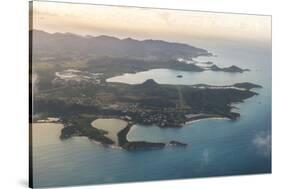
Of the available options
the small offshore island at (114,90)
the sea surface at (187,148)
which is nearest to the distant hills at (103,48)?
the small offshore island at (114,90)

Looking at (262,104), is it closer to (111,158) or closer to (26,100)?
(111,158)

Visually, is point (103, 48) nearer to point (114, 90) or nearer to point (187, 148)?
point (114, 90)

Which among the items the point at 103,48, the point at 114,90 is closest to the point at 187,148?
the point at 114,90

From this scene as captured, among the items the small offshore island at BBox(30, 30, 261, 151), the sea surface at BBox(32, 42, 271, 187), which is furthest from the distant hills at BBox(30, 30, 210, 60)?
the sea surface at BBox(32, 42, 271, 187)

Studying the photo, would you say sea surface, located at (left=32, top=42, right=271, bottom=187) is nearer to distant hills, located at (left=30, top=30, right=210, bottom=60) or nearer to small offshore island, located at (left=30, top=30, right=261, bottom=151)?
small offshore island, located at (left=30, top=30, right=261, bottom=151)

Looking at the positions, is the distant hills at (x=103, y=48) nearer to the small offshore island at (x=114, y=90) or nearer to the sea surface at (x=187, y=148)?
the small offshore island at (x=114, y=90)

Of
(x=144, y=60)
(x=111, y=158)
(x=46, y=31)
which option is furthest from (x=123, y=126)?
(x=46, y=31)
